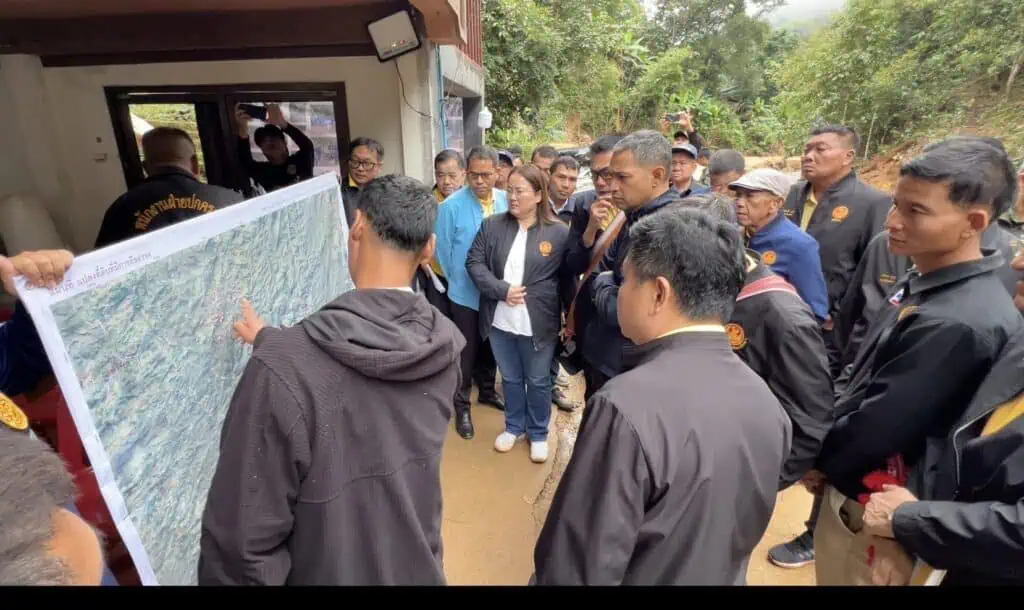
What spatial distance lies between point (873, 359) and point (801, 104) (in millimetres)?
16098

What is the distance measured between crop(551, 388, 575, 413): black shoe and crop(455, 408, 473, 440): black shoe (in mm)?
807

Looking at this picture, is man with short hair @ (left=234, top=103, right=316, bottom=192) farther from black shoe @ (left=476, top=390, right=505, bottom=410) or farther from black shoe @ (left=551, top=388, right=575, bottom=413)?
black shoe @ (left=551, top=388, right=575, bottom=413)

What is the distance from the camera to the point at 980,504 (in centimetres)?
118

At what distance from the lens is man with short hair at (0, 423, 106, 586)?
627mm

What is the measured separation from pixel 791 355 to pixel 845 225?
2272 mm

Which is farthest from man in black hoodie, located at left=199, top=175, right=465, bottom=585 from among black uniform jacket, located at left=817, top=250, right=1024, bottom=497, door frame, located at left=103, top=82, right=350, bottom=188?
door frame, located at left=103, top=82, right=350, bottom=188

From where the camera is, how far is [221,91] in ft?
14.6

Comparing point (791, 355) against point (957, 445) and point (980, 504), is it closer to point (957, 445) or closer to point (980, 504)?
point (957, 445)

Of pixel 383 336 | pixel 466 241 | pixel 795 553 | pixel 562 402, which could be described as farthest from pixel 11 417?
pixel 562 402

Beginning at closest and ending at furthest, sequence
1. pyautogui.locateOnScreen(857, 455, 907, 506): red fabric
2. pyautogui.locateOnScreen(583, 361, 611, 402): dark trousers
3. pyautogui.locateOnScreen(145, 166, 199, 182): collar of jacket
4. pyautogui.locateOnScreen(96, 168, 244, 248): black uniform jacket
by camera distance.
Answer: pyautogui.locateOnScreen(857, 455, 907, 506): red fabric, pyautogui.locateOnScreen(96, 168, 244, 248): black uniform jacket, pyautogui.locateOnScreen(145, 166, 199, 182): collar of jacket, pyautogui.locateOnScreen(583, 361, 611, 402): dark trousers
